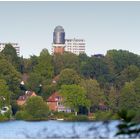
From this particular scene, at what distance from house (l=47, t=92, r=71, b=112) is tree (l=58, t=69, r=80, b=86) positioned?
723 millimetres

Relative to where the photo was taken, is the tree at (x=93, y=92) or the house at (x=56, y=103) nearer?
the tree at (x=93, y=92)

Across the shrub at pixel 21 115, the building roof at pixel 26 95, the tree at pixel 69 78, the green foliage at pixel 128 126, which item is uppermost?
the tree at pixel 69 78

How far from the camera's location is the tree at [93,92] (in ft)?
133

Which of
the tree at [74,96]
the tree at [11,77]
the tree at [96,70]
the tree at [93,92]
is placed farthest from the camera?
the tree at [96,70]

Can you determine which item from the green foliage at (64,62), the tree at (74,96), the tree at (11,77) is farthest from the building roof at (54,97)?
the green foliage at (64,62)

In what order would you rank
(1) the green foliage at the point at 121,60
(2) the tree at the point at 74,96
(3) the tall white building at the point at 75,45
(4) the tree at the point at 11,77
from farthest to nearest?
(3) the tall white building at the point at 75,45, (1) the green foliage at the point at 121,60, (4) the tree at the point at 11,77, (2) the tree at the point at 74,96

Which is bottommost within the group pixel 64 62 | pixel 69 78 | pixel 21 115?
pixel 21 115

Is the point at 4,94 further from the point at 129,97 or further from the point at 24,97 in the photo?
the point at 129,97

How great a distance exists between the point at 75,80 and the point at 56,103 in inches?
61.5

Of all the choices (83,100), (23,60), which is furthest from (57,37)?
(83,100)

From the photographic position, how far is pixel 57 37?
7888 centimetres

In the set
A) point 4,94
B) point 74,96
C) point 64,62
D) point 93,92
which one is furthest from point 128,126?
point 64,62

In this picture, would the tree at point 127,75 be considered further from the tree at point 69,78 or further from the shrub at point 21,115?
the shrub at point 21,115

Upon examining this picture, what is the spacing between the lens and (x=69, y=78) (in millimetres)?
41281
